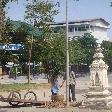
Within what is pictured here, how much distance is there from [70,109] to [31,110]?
159cm

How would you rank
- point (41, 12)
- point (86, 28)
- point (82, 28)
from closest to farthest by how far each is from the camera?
1. point (41, 12)
2. point (82, 28)
3. point (86, 28)

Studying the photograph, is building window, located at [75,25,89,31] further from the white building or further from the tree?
the tree

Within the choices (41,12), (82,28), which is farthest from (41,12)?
(82,28)

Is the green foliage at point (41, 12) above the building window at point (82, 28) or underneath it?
underneath

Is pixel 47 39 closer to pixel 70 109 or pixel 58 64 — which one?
pixel 58 64

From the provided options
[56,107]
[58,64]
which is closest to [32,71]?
[58,64]

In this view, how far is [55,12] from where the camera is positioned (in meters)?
37.6

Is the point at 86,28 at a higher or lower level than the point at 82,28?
higher

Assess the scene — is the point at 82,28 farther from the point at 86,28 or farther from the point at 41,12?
the point at 41,12

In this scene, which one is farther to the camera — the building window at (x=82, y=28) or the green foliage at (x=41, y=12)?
the building window at (x=82, y=28)

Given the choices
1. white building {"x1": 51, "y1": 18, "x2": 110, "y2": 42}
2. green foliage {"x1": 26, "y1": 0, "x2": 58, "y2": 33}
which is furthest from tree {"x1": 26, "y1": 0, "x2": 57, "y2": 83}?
white building {"x1": 51, "y1": 18, "x2": 110, "y2": 42}

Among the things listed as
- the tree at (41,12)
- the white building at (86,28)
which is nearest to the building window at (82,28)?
the white building at (86,28)

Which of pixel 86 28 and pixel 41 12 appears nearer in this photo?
pixel 41 12

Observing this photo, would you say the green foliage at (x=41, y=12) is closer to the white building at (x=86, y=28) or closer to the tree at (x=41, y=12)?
the tree at (x=41, y=12)
